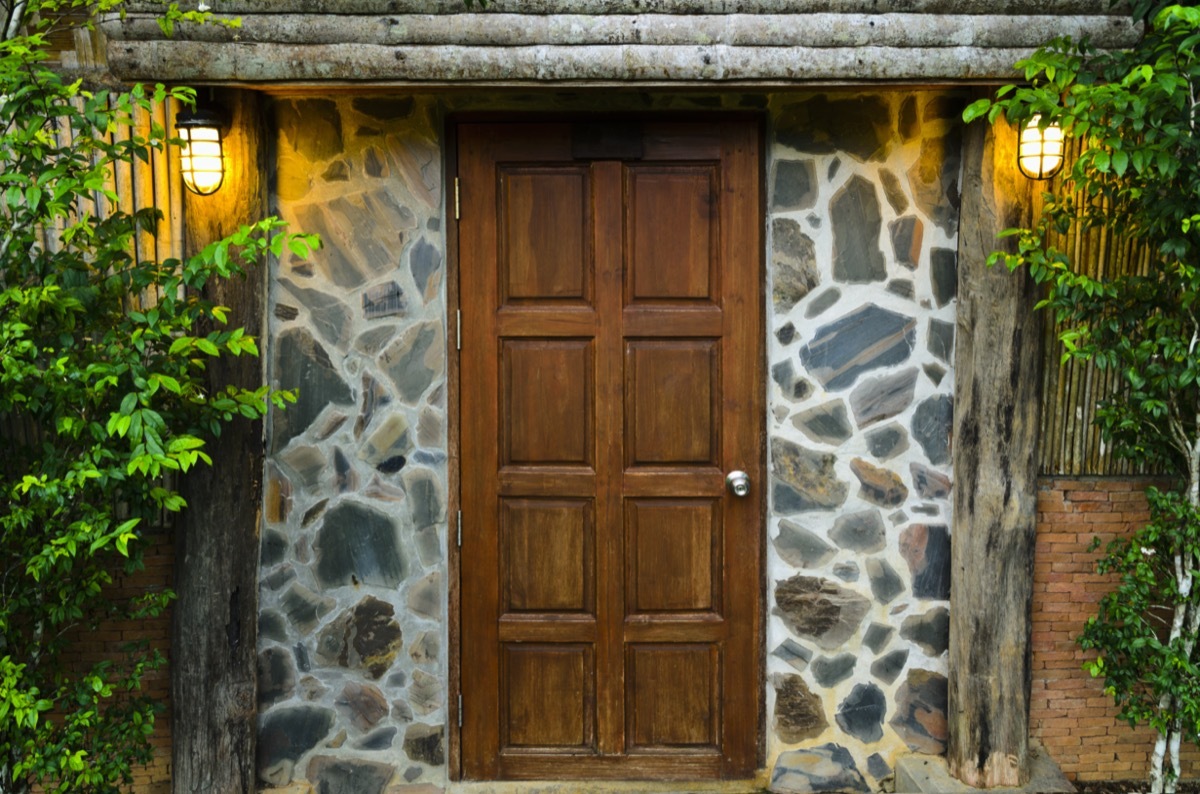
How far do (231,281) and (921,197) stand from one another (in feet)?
8.43

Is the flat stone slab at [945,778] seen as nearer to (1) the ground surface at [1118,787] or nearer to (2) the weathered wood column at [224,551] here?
(1) the ground surface at [1118,787]

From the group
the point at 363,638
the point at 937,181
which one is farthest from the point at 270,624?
the point at 937,181

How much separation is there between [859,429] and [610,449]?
3.16 ft

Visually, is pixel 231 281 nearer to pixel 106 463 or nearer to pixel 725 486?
pixel 106 463

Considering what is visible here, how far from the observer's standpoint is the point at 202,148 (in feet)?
12.0

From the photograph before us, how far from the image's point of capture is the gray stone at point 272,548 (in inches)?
160

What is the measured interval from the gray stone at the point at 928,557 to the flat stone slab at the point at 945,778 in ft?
2.11

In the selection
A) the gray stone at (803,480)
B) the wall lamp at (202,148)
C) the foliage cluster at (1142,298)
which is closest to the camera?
the foliage cluster at (1142,298)

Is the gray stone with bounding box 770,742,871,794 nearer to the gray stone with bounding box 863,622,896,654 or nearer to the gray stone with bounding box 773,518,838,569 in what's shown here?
the gray stone with bounding box 863,622,896,654

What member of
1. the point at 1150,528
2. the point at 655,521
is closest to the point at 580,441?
the point at 655,521

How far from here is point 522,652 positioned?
4.14m

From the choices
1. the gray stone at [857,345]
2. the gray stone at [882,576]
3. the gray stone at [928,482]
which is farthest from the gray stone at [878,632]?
the gray stone at [857,345]

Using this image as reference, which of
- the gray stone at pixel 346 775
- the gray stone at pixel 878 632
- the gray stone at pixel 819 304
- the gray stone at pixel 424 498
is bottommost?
the gray stone at pixel 346 775

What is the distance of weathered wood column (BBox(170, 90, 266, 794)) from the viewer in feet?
12.4
